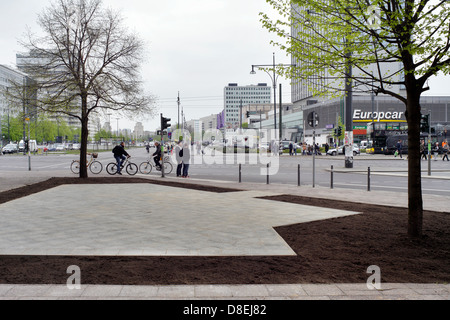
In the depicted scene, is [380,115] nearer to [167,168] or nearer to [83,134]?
[167,168]

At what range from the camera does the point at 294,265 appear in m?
4.97

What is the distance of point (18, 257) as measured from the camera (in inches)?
212

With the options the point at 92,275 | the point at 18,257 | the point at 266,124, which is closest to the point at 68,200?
the point at 18,257

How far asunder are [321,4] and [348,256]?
4.26 m

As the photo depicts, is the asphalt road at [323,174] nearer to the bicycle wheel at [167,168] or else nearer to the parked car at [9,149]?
the bicycle wheel at [167,168]

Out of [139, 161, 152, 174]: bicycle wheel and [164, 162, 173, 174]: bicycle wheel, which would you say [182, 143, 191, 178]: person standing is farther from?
[139, 161, 152, 174]: bicycle wheel

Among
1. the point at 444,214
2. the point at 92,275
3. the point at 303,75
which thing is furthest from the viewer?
the point at 444,214

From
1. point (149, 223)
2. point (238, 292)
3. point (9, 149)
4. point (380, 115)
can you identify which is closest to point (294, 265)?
point (238, 292)

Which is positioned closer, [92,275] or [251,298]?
[251,298]
